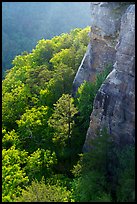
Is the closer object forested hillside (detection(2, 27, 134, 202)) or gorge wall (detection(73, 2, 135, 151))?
forested hillside (detection(2, 27, 134, 202))

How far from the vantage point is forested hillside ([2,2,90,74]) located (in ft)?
297

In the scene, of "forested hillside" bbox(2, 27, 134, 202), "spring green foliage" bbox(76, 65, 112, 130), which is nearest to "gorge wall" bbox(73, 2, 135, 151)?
"forested hillside" bbox(2, 27, 134, 202)

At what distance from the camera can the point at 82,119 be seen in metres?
34.0

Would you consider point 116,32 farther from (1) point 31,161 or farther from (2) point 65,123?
(1) point 31,161

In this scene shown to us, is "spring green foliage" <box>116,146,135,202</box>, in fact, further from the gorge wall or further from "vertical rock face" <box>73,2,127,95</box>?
"vertical rock face" <box>73,2,127,95</box>

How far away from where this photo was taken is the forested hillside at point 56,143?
990 inches

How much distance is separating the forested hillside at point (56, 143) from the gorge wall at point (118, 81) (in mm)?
1320

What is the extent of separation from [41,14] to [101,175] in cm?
8082

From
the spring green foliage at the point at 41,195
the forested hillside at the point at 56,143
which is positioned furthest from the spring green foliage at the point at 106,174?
the spring green foliage at the point at 41,195

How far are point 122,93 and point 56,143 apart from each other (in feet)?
31.2

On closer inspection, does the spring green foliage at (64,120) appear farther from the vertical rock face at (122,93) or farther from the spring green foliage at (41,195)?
the spring green foliage at (41,195)

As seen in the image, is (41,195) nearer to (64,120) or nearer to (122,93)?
(122,93)

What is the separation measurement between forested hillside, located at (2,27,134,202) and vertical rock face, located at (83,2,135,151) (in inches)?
46.0

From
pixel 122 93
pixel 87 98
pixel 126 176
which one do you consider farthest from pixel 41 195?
pixel 87 98
